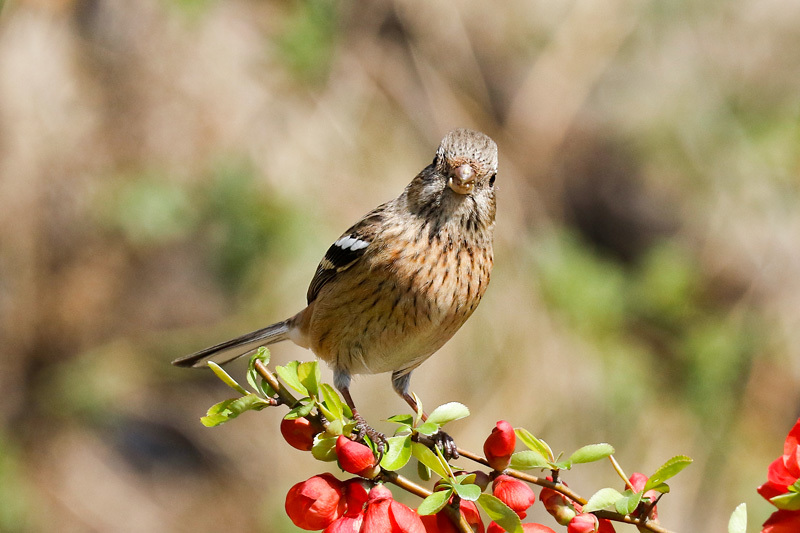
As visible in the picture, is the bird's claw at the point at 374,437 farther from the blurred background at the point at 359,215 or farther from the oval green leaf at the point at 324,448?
the blurred background at the point at 359,215

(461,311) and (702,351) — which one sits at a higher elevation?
(702,351)

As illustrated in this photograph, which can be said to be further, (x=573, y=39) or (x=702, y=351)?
(x=573, y=39)

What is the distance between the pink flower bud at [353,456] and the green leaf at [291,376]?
0.37ft

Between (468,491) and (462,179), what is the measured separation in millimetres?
1192

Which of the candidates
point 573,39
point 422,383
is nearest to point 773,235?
point 573,39

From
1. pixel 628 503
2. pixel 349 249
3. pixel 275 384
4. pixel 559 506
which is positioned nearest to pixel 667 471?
pixel 628 503

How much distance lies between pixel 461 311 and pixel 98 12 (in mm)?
4316

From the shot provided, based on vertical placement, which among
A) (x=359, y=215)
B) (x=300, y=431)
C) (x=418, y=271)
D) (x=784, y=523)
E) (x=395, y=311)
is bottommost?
(x=784, y=523)

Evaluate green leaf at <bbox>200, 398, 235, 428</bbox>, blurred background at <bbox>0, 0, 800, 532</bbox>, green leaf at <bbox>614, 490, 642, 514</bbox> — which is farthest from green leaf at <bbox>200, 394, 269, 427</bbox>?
blurred background at <bbox>0, 0, 800, 532</bbox>

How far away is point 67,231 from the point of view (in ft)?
17.4

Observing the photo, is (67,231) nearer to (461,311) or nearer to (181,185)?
(181,185)

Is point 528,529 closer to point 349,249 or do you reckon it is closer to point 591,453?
point 591,453

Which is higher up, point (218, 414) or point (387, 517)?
point (218, 414)

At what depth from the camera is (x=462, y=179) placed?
2.34 metres
